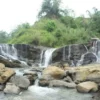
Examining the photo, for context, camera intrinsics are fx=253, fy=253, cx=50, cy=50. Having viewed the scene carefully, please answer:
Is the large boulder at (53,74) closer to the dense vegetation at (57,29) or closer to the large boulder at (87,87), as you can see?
the large boulder at (87,87)

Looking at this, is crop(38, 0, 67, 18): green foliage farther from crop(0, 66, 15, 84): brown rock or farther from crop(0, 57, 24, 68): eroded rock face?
crop(0, 66, 15, 84): brown rock

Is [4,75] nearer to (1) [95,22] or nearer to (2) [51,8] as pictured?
(1) [95,22]

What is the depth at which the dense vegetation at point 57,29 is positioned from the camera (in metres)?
30.8

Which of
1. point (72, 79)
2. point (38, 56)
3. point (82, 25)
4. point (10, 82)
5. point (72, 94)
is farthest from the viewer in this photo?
point (82, 25)

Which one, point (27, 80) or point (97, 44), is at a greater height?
point (97, 44)

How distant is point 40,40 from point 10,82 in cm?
1571

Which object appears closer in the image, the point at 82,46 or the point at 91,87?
the point at 91,87

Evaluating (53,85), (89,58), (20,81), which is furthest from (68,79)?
(89,58)

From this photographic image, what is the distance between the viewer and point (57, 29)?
32.4m

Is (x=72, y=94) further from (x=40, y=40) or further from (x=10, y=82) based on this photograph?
(x=40, y=40)

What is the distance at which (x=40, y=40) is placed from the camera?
30578mm

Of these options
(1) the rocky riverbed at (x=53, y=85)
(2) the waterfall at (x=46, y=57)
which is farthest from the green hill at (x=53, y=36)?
(1) the rocky riverbed at (x=53, y=85)

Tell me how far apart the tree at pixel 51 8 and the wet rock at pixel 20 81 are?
25971 mm

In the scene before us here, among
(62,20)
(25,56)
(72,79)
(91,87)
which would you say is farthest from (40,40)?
(91,87)
